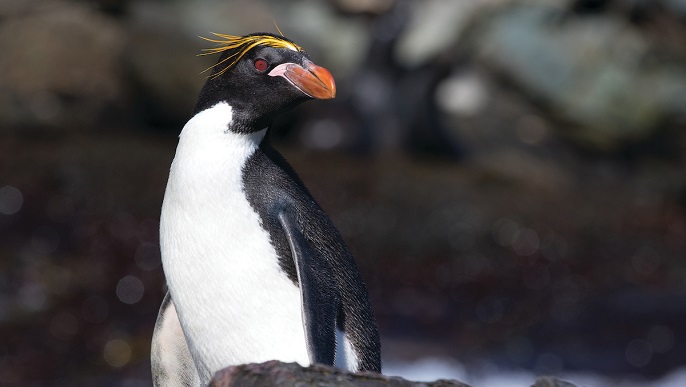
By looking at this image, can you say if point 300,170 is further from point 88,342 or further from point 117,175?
point 88,342

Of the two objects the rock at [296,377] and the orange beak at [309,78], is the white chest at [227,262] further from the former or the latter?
the rock at [296,377]

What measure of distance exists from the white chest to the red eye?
7.0 inches

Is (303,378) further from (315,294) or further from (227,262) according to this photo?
(227,262)

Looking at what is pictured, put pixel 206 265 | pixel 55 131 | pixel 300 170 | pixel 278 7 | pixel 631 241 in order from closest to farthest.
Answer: pixel 206 265
pixel 631 241
pixel 300 170
pixel 55 131
pixel 278 7

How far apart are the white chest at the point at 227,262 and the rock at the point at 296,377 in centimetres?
67

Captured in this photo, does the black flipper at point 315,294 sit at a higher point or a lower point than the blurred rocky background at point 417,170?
lower

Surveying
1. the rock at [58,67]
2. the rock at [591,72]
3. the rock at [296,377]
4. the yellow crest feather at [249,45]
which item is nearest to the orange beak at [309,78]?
the yellow crest feather at [249,45]

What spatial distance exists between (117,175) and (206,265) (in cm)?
870

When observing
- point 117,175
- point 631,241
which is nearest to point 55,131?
point 117,175

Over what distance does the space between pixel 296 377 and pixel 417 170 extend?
10.0 metres

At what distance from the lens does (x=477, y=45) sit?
44.5ft

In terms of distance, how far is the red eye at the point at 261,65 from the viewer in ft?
11.5

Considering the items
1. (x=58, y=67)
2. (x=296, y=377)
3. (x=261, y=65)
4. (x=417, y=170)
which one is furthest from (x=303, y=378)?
(x=58, y=67)

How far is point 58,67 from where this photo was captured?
45.0 ft
